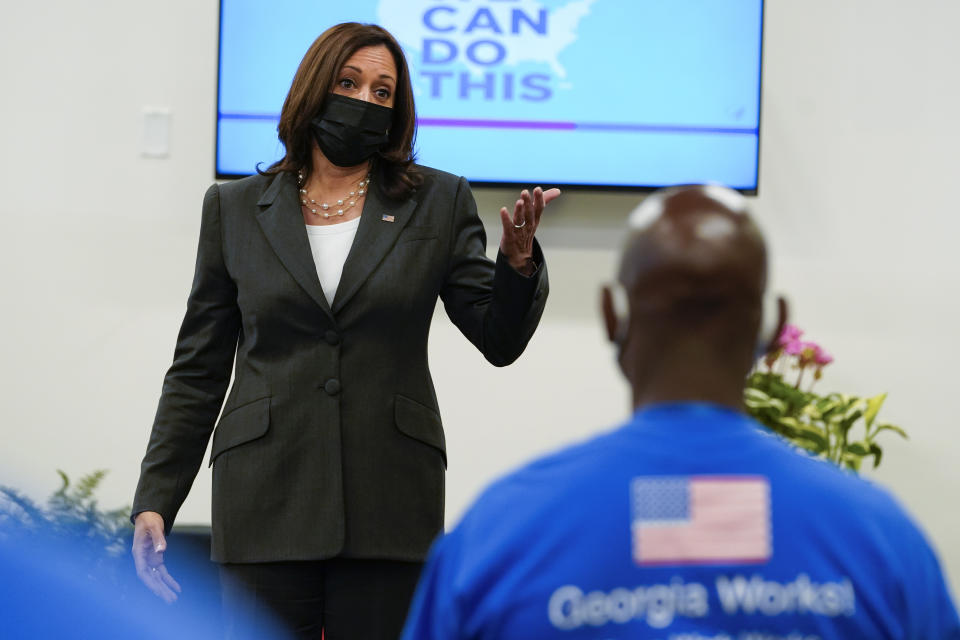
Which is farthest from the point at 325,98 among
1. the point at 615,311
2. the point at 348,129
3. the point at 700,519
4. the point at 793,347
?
the point at 793,347

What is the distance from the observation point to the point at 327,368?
1897 millimetres

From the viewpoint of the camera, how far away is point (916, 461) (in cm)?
379

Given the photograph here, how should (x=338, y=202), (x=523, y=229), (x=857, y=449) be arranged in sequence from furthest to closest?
Result: (x=857, y=449) → (x=338, y=202) → (x=523, y=229)

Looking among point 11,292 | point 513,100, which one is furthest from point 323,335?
point 11,292

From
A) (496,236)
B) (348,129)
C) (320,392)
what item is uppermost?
(348,129)

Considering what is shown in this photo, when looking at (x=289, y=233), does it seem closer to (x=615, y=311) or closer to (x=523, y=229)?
(x=523, y=229)

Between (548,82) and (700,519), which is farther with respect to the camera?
(548,82)

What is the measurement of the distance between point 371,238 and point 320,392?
279 millimetres

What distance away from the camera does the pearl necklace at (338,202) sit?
2.05 m

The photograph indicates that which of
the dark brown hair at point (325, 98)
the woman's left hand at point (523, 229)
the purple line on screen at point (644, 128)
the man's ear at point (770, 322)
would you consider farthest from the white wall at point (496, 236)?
the man's ear at point (770, 322)

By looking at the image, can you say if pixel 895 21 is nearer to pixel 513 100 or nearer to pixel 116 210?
pixel 513 100

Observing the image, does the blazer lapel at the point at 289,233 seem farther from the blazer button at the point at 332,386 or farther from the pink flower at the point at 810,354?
the pink flower at the point at 810,354

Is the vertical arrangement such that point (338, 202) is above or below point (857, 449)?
above

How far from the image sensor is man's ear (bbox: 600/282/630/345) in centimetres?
97
